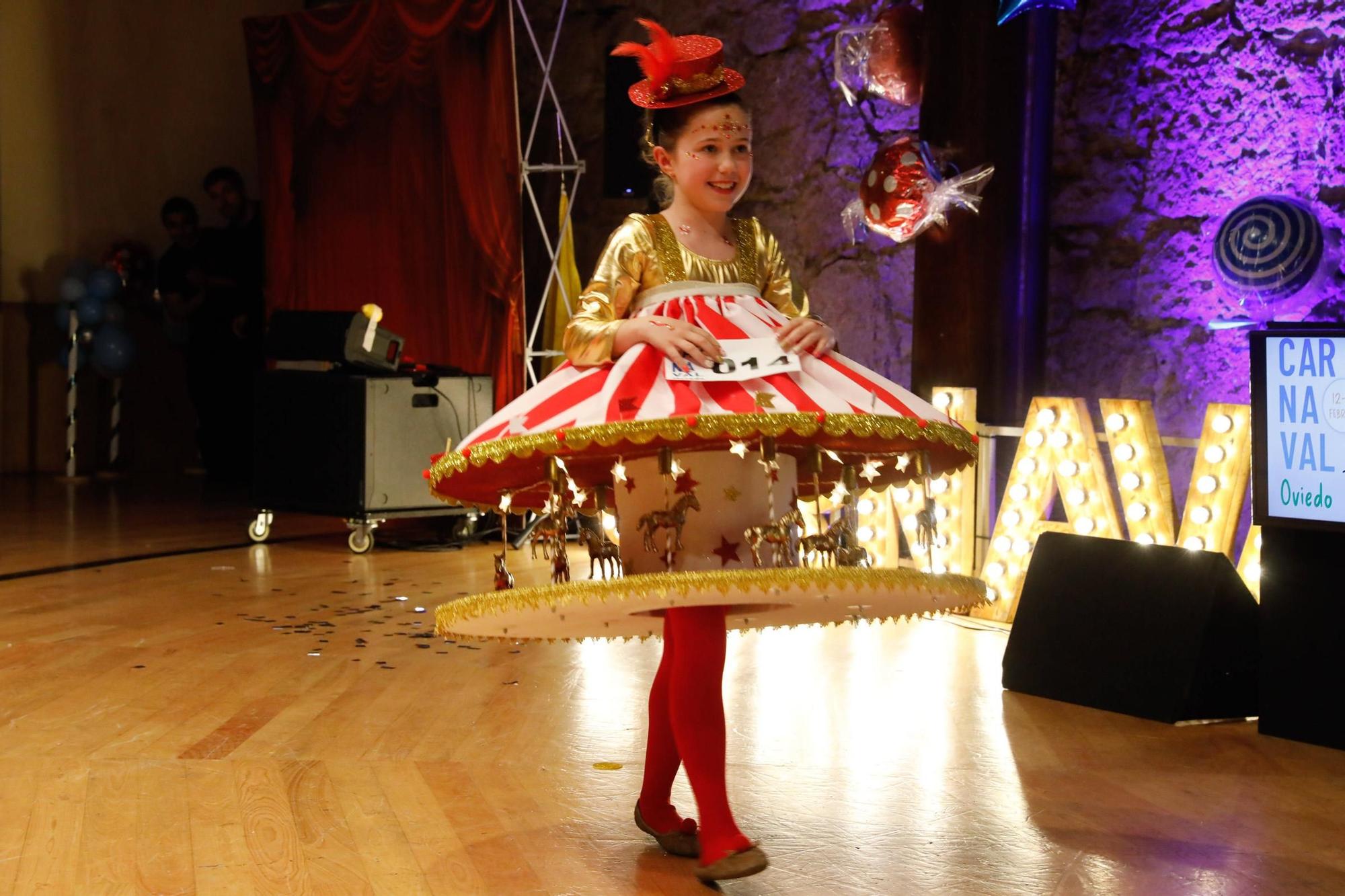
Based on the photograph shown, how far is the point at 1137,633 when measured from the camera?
11.7 feet

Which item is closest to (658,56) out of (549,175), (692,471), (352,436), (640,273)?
(640,273)

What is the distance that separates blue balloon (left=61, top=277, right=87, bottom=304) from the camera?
29.0 ft

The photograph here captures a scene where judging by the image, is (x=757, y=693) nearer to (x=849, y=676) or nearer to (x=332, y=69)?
(x=849, y=676)

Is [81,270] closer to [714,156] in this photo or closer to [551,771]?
[551,771]

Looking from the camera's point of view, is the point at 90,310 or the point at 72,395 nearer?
the point at 90,310

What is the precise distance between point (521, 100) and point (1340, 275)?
498cm

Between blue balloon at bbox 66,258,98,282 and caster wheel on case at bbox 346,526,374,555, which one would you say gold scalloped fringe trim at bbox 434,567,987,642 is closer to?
caster wheel on case at bbox 346,526,374,555

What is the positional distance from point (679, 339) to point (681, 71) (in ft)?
1.67

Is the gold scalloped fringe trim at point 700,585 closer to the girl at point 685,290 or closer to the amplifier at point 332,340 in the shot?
the girl at point 685,290

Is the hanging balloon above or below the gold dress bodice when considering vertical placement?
above

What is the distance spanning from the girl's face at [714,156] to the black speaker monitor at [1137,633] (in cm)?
177

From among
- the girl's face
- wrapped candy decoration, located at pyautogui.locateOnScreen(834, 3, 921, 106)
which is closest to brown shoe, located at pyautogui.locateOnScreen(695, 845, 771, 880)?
the girl's face

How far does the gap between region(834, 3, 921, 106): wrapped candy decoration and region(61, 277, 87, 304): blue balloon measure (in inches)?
212

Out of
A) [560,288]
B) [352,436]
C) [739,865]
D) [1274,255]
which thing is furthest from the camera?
[560,288]
